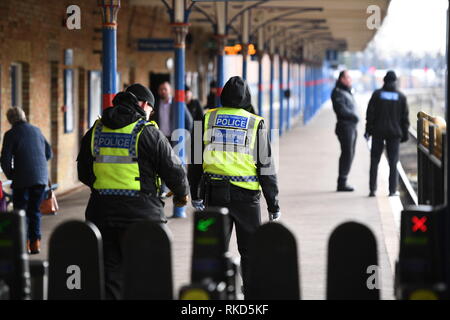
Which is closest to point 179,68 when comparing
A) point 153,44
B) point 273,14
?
point 153,44

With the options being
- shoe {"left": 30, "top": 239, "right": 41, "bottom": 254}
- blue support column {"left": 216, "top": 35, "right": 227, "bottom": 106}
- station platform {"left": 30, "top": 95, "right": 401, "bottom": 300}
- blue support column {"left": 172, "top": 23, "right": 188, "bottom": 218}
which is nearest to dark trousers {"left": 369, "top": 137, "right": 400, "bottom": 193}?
station platform {"left": 30, "top": 95, "right": 401, "bottom": 300}

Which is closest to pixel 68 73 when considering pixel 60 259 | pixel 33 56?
pixel 33 56

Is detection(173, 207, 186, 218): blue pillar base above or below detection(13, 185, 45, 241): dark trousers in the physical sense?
below

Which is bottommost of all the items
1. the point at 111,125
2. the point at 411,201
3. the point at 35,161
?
the point at 411,201

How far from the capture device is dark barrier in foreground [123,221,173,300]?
446 centimetres

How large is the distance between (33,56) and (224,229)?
11267 millimetres

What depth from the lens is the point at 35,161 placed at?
34.8ft

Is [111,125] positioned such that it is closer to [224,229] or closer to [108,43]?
[224,229]

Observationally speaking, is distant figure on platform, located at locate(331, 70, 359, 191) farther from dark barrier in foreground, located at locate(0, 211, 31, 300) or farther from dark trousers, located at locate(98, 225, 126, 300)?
dark barrier in foreground, located at locate(0, 211, 31, 300)

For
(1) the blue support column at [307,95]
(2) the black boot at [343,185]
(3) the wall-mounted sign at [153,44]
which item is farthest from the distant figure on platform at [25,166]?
(1) the blue support column at [307,95]

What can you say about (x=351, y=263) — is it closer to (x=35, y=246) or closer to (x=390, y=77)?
(x=35, y=246)

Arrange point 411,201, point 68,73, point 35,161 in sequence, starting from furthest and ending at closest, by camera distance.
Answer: point 68,73, point 411,201, point 35,161

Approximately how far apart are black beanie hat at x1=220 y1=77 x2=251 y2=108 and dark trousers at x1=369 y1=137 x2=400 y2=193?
7390mm

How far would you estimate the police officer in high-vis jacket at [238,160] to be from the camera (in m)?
7.62
